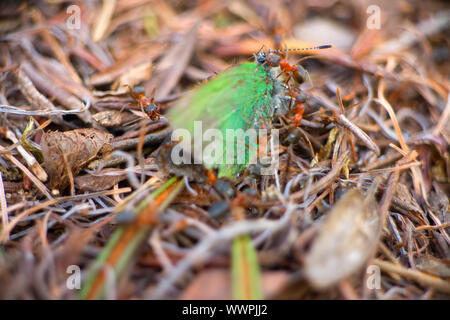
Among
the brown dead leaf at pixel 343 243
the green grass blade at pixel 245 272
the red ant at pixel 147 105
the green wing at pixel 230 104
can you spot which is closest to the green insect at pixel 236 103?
the green wing at pixel 230 104

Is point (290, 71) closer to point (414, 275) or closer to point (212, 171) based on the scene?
point (212, 171)

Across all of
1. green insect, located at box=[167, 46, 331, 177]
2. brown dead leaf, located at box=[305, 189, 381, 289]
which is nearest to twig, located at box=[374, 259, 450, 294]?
brown dead leaf, located at box=[305, 189, 381, 289]

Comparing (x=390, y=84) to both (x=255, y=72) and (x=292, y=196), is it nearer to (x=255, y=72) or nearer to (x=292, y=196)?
(x=255, y=72)

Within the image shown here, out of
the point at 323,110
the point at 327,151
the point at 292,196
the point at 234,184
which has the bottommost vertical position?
the point at 292,196

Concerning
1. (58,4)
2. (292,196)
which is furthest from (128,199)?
(58,4)

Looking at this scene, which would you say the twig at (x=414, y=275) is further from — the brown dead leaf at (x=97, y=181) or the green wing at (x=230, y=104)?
the brown dead leaf at (x=97, y=181)
